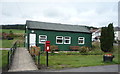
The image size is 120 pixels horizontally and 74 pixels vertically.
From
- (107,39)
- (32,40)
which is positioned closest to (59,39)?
(32,40)

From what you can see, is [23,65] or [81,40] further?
[81,40]

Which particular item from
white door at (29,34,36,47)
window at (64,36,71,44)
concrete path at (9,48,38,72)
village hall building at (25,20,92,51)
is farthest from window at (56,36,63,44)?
concrete path at (9,48,38,72)

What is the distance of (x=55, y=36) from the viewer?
1938 cm

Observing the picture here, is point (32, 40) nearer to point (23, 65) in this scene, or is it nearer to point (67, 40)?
point (67, 40)

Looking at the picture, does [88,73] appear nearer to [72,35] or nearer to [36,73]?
[36,73]

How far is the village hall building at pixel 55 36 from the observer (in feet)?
59.1

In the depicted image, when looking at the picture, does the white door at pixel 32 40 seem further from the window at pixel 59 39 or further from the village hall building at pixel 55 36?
the window at pixel 59 39

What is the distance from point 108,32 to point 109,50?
2.36 m

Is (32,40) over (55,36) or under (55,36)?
under

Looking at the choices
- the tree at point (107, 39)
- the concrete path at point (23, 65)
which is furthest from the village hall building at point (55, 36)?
the concrete path at point (23, 65)

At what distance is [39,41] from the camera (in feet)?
60.1

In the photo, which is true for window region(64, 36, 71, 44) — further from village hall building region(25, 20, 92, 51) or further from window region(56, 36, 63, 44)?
window region(56, 36, 63, 44)

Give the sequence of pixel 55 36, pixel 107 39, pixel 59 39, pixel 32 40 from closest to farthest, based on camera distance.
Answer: pixel 32 40 → pixel 107 39 → pixel 55 36 → pixel 59 39

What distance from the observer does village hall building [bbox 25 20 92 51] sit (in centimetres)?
1802
